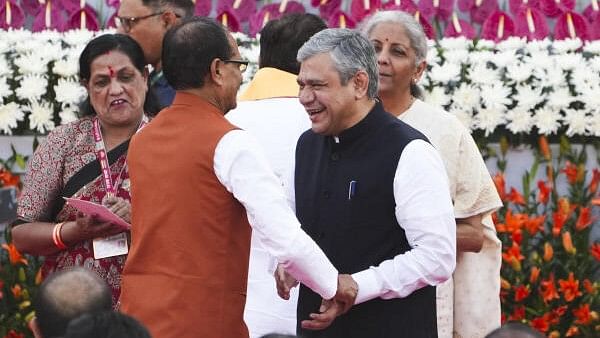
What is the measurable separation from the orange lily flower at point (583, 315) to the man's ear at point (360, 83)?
258cm

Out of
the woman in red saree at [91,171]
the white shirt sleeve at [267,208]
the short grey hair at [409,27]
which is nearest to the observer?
the white shirt sleeve at [267,208]

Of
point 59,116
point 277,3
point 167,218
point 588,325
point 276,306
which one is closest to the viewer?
point 167,218

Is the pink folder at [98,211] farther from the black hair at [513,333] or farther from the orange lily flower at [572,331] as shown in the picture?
the orange lily flower at [572,331]

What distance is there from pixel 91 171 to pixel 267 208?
107 cm

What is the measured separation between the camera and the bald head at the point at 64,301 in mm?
3398

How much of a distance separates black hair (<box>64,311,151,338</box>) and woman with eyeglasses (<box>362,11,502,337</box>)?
6.34 ft

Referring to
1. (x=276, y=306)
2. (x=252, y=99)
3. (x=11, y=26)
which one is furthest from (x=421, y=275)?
(x=11, y=26)

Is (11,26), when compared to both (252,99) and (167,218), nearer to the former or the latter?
(252,99)

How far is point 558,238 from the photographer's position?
6457 mm

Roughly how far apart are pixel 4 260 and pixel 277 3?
6.40 ft

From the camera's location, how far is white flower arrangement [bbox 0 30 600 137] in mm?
6523

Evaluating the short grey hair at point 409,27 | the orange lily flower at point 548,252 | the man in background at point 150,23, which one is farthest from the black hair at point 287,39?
the orange lily flower at point 548,252

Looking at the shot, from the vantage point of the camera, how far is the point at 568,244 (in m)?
6.37

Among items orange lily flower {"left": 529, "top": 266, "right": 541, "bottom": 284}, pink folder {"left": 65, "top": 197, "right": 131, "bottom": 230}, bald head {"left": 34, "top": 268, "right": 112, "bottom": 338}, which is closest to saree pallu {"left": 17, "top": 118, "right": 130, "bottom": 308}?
pink folder {"left": 65, "top": 197, "right": 131, "bottom": 230}
